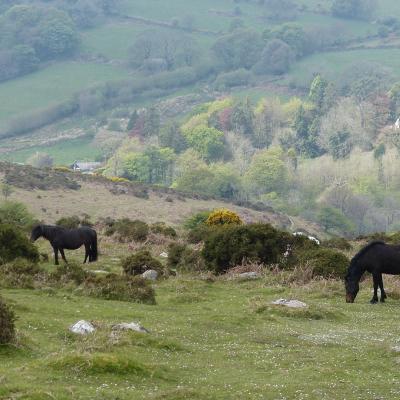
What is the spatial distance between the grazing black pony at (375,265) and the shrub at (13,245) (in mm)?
11235

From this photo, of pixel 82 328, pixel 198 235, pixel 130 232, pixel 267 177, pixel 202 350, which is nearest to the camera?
pixel 202 350

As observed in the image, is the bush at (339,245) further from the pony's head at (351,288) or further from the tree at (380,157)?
the tree at (380,157)

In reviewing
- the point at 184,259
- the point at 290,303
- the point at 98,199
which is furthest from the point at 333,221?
the point at 290,303

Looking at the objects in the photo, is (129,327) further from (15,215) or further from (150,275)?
(15,215)

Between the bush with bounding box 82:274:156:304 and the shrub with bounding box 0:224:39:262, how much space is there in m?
5.39

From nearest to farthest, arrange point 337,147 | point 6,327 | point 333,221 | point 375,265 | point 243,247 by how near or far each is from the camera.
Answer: point 6,327, point 375,265, point 243,247, point 333,221, point 337,147

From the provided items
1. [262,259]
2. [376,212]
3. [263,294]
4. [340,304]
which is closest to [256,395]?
[340,304]

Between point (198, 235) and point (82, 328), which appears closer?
point (82, 328)

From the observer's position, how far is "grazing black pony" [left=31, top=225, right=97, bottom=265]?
33094 millimetres

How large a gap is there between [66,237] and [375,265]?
1217 centimetres

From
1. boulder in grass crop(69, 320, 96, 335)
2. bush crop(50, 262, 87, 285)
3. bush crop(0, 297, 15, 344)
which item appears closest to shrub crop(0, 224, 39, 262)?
bush crop(50, 262, 87, 285)

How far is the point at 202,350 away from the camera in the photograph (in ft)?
60.6

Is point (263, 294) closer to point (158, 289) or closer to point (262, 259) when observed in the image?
point (158, 289)

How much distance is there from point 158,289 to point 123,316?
21.3 ft
